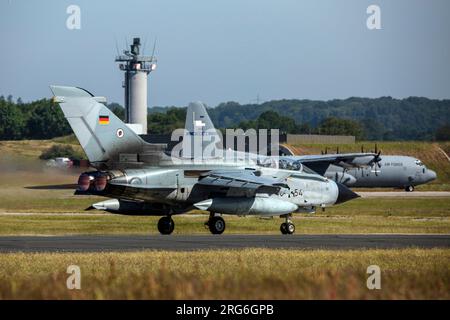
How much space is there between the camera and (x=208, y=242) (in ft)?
90.8

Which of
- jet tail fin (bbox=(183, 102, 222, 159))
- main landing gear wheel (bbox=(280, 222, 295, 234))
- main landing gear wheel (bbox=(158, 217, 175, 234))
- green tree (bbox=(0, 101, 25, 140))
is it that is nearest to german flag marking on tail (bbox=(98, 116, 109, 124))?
jet tail fin (bbox=(183, 102, 222, 159))

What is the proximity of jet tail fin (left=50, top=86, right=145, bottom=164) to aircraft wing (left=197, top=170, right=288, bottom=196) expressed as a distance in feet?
10.9

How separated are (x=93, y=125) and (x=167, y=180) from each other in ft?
10.9

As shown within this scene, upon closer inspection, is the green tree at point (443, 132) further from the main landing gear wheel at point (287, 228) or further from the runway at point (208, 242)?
the runway at point (208, 242)

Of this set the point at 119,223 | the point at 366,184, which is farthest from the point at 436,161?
the point at 119,223

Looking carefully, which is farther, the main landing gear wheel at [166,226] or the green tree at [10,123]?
the green tree at [10,123]

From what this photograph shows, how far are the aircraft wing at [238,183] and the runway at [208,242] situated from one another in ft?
10.7

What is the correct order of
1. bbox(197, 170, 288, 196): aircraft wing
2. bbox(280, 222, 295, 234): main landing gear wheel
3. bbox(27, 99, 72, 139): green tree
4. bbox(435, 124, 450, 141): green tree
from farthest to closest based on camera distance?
Answer: bbox(27, 99, 72, 139): green tree
bbox(435, 124, 450, 141): green tree
bbox(280, 222, 295, 234): main landing gear wheel
bbox(197, 170, 288, 196): aircraft wing

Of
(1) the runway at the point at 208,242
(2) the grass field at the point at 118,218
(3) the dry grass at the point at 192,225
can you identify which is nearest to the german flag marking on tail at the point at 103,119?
(1) the runway at the point at 208,242

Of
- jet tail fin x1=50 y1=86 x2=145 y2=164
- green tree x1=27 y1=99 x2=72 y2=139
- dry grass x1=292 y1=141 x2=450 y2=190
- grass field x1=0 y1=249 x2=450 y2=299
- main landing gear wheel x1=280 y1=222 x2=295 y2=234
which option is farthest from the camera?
green tree x1=27 y1=99 x2=72 y2=139

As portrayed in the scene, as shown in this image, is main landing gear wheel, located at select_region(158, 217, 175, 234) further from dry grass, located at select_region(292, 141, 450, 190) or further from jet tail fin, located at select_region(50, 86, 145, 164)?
dry grass, located at select_region(292, 141, 450, 190)

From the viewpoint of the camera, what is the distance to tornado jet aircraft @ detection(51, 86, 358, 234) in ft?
103

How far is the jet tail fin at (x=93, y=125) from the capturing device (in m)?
31.3

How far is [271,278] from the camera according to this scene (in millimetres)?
15172
